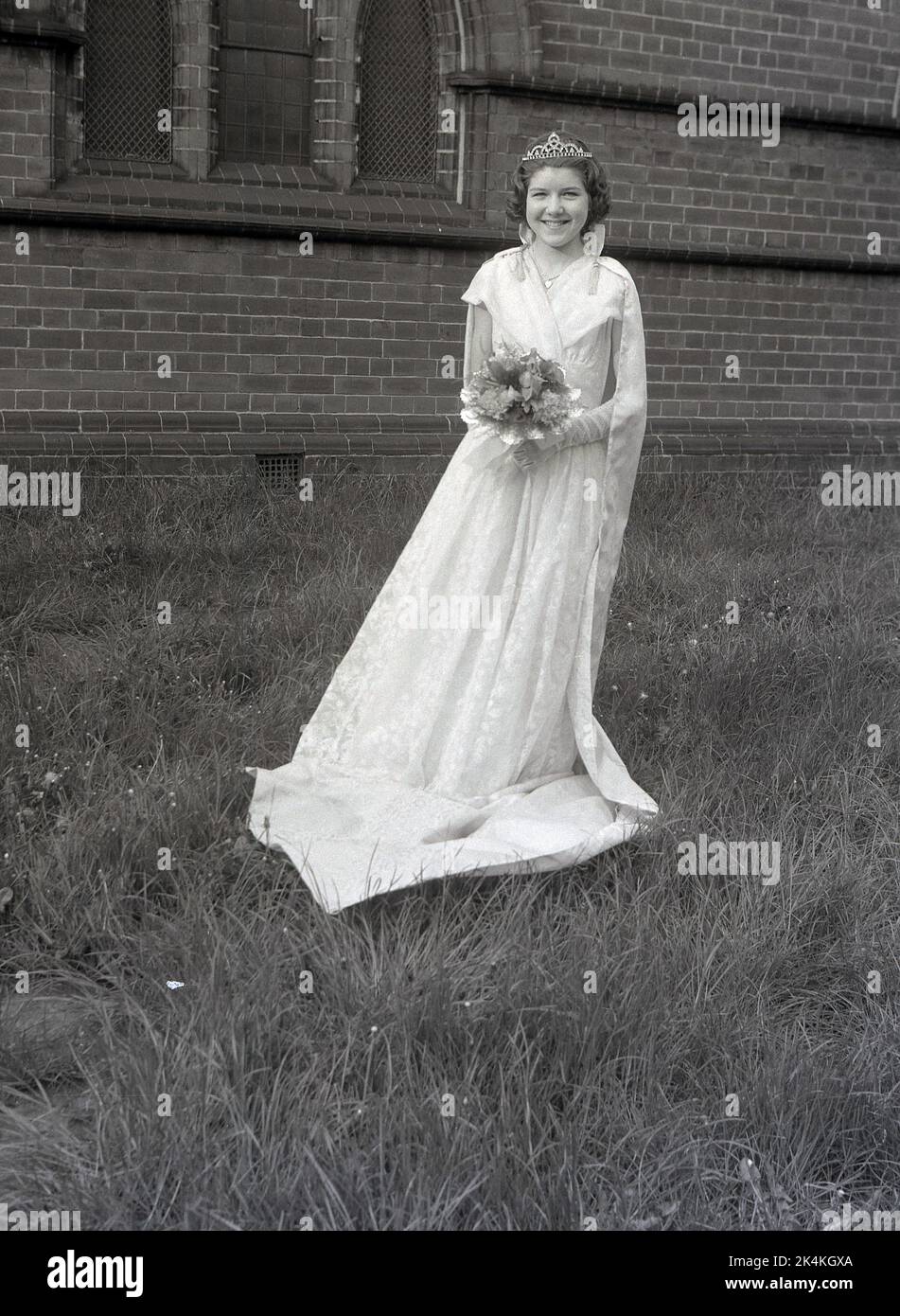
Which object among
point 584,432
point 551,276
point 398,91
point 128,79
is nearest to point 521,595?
point 584,432

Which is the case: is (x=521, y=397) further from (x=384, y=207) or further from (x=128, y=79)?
(x=128, y=79)

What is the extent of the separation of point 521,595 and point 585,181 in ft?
4.23

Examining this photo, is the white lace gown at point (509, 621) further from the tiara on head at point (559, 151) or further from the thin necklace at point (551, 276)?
the tiara on head at point (559, 151)

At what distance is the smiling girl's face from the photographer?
14.5 feet

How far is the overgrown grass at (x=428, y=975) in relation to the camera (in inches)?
113

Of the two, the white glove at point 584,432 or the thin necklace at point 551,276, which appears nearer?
the white glove at point 584,432

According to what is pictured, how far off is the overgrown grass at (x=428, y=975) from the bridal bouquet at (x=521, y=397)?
131 centimetres

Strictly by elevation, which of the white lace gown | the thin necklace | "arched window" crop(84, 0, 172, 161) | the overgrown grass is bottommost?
the overgrown grass

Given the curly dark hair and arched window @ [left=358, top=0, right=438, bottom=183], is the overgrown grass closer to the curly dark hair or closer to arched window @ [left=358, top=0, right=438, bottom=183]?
the curly dark hair

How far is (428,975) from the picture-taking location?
3.41 m

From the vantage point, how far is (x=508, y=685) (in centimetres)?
452

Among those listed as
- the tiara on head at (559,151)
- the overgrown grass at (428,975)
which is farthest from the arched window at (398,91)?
the tiara on head at (559,151)

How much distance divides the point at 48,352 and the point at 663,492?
406 centimetres

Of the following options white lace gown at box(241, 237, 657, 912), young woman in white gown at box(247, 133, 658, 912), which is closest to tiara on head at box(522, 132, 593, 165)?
young woman in white gown at box(247, 133, 658, 912)
